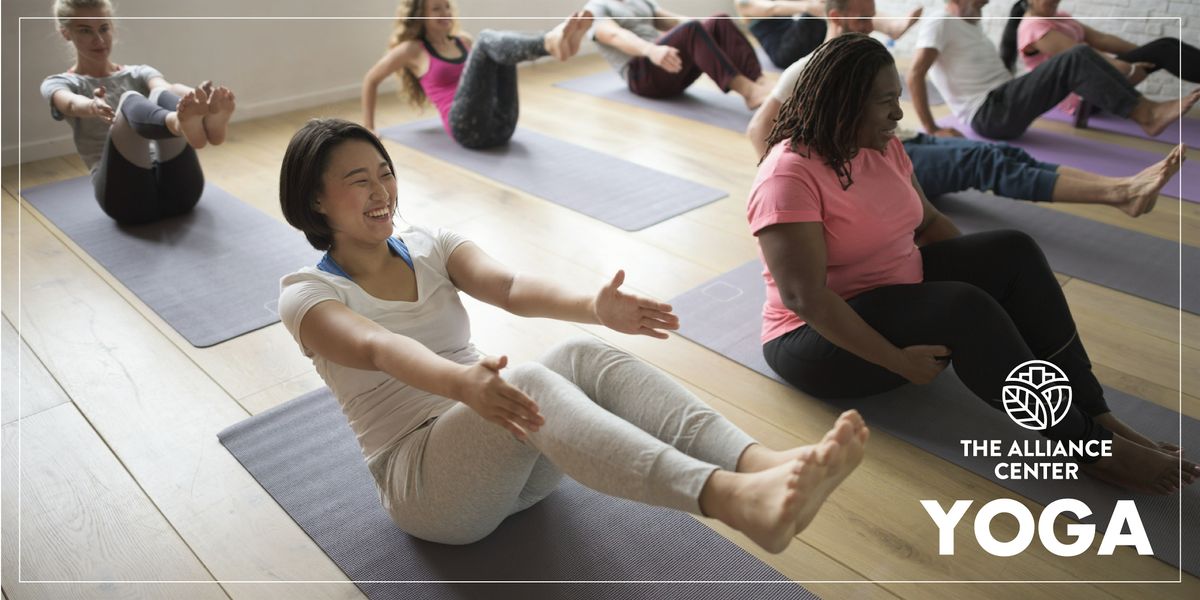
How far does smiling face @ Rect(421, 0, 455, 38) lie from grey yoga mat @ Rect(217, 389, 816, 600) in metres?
2.60

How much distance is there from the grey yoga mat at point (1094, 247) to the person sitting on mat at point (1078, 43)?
125 cm

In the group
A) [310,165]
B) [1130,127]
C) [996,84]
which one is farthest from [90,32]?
[1130,127]

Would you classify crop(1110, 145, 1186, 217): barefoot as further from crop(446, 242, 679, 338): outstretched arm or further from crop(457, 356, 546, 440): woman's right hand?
crop(457, 356, 546, 440): woman's right hand

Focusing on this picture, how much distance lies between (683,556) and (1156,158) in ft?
11.1

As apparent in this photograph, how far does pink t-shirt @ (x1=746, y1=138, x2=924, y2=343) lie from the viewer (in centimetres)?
196

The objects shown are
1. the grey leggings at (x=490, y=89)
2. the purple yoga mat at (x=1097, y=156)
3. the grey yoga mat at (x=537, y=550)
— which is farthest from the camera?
the grey leggings at (x=490, y=89)

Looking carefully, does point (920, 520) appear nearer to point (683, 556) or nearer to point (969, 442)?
point (969, 442)

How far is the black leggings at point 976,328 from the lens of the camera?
6.16 ft

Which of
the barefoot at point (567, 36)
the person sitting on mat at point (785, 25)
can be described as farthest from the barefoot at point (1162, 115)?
the barefoot at point (567, 36)

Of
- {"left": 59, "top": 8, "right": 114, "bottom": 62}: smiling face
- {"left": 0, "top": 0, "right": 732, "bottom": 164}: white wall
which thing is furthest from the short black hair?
{"left": 0, "top": 0, "right": 732, "bottom": 164}: white wall

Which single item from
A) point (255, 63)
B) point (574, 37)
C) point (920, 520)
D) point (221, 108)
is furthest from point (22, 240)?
point (920, 520)

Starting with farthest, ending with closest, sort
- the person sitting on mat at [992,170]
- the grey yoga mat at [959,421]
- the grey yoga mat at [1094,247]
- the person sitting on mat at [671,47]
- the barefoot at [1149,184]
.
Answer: the person sitting on mat at [671,47], the grey yoga mat at [1094,247], the person sitting on mat at [992,170], the barefoot at [1149,184], the grey yoga mat at [959,421]

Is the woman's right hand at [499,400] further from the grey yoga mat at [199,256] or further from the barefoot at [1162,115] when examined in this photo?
the barefoot at [1162,115]

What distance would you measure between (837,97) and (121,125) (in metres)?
2.49
